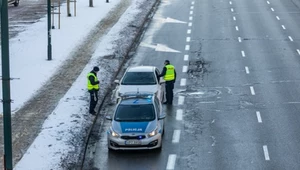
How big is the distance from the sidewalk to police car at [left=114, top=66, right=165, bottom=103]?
1651 mm

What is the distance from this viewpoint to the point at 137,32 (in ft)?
156

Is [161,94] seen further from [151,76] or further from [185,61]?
[185,61]

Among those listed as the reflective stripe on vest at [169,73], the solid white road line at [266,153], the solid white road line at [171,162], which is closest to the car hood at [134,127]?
the solid white road line at [171,162]

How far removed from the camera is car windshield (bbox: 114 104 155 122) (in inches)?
1036

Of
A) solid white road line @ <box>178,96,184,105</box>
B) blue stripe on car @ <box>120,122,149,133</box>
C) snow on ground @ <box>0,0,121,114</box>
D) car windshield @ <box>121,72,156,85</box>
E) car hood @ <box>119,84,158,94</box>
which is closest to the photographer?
blue stripe on car @ <box>120,122,149,133</box>

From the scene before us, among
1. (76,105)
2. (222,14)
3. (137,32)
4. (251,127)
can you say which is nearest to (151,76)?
(76,105)

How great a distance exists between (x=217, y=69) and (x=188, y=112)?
8.06 m

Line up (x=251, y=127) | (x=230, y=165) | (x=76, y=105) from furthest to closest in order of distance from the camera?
(x=76, y=105)
(x=251, y=127)
(x=230, y=165)

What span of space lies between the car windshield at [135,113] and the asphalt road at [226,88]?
1.15 metres

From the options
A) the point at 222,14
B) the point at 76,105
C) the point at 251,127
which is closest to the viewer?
the point at 251,127

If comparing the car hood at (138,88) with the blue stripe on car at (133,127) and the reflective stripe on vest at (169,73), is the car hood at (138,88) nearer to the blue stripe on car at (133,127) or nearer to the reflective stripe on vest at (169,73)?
the reflective stripe on vest at (169,73)

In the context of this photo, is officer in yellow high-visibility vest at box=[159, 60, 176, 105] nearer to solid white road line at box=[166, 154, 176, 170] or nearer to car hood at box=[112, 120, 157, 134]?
car hood at box=[112, 120, 157, 134]

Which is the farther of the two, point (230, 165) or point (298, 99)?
point (298, 99)

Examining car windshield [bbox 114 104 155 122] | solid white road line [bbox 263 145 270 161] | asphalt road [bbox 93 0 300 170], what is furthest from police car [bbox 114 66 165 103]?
solid white road line [bbox 263 145 270 161]
